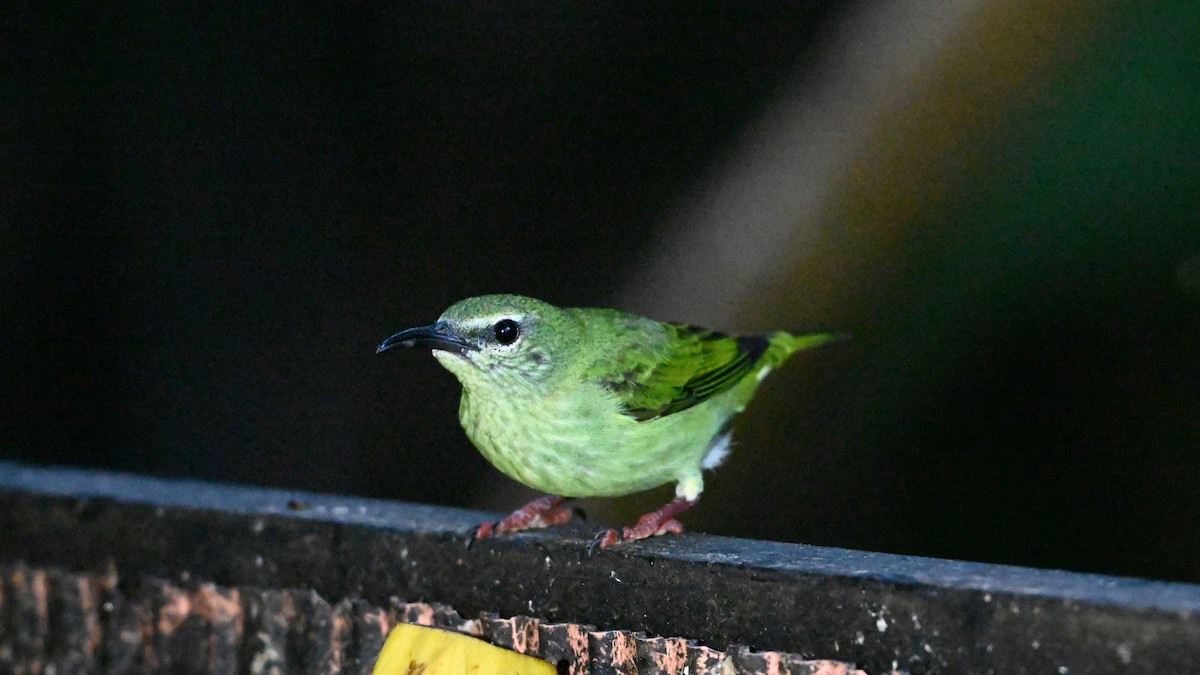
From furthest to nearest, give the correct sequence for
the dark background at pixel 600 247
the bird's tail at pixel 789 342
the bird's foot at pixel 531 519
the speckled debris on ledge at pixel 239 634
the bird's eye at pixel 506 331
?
the dark background at pixel 600 247
the bird's tail at pixel 789 342
the bird's eye at pixel 506 331
the bird's foot at pixel 531 519
the speckled debris on ledge at pixel 239 634

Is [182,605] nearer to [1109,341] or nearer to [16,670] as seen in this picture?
[16,670]

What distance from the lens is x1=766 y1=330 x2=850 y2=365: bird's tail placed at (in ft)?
10.4

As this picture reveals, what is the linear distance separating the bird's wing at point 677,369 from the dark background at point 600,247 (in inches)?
37.1

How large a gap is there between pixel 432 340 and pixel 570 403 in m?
0.36

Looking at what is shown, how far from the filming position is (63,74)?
420cm

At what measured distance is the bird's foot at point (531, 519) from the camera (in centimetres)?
227

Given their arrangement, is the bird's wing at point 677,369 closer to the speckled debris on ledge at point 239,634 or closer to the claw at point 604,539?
the claw at point 604,539

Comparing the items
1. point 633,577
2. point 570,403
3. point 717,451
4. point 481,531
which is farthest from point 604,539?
point 717,451

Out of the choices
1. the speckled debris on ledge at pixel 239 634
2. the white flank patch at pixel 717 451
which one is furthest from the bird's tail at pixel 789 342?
the speckled debris on ledge at pixel 239 634

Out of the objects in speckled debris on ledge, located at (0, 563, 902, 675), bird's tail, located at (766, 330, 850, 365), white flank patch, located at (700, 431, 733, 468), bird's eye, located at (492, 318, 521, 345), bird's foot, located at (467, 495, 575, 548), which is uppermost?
bird's tail, located at (766, 330, 850, 365)

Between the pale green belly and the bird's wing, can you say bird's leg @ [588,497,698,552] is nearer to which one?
the pale green belly

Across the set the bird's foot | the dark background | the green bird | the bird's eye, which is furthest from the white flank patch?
the dark background

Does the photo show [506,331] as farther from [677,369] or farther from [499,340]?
[677,369]

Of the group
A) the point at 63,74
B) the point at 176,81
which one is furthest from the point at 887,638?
the point at 63,74
